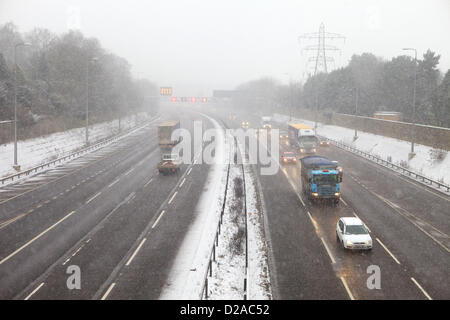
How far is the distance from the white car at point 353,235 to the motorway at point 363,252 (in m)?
0.39

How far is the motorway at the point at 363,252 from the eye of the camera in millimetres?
15938

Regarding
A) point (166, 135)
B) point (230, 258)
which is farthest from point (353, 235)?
point (166, 135)

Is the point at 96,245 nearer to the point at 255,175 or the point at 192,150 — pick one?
the point at 255,175

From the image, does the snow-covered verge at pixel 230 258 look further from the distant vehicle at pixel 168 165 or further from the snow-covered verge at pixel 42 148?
the snow-covered verge at pixel 42 148

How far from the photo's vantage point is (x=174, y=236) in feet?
Answer: 72.3

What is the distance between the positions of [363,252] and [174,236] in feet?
32.6

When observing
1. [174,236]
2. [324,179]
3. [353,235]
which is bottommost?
[174,236]

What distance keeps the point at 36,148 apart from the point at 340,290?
4330 centimetres

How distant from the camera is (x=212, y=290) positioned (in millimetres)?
16125

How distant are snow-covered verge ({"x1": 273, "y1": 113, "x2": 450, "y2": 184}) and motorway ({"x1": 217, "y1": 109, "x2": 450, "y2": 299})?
3.70m

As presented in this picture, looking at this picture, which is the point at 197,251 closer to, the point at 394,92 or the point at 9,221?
the point at 9,221

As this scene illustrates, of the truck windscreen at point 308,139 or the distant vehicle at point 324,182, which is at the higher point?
the truck windscreen at point 308,139

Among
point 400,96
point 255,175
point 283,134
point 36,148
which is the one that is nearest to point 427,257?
point 255,175

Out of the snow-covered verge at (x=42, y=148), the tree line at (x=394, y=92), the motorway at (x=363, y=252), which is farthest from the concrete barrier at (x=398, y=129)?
the snow-covered verge at (x=42, y=148)
